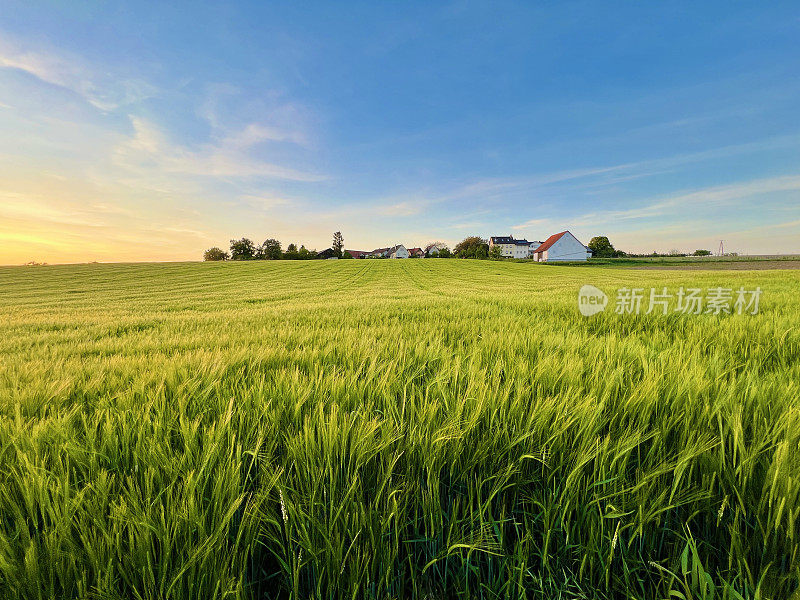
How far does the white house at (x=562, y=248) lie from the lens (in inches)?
2908

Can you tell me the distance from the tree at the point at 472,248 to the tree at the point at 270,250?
5589 cm

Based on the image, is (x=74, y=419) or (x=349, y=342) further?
(x=349, y=342)

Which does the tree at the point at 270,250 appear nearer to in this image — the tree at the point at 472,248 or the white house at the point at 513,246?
the tree at the point at 472,248

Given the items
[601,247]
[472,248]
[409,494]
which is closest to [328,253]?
[472,248]

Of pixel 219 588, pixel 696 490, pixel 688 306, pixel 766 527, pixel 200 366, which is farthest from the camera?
pixel 688 306

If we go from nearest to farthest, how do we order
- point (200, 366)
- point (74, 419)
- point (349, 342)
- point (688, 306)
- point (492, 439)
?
point (492, 439) → point (74, 419) → point (200, 366) → point (349, 342) → point (688, 306)

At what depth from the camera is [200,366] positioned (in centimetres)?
162

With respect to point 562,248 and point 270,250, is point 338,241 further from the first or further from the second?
point 562,248

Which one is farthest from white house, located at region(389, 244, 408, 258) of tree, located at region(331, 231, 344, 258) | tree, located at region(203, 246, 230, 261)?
tree, located at region(203, 246, 230, 261)

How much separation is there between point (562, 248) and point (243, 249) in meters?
94.5

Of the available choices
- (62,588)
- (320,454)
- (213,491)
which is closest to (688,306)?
(320,454)

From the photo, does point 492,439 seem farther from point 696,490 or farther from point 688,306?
point 688,306

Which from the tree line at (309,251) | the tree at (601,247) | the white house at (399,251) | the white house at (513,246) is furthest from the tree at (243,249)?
the tree at (601,247)

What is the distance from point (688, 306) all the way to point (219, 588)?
215 inches
